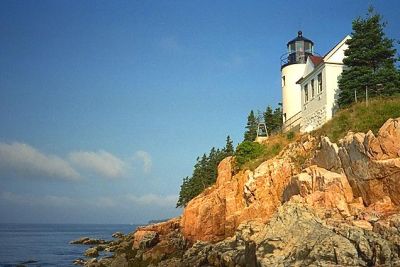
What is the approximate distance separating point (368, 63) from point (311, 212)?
1671cm

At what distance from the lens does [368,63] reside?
3322cm

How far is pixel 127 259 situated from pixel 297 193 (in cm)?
1872

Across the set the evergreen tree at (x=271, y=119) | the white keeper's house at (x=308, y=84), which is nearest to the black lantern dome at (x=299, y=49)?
the white keeper's house at (x=308, y=84)

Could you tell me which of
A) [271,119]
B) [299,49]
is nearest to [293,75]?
[299,49]

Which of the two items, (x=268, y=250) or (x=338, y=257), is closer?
(x=338, y=257)

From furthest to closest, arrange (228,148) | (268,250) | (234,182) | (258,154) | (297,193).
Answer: (228,148) < (258,154) < (234,182) < (297,193) < (268,250)

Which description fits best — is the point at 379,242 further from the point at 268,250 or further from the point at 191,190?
the point at 191,190

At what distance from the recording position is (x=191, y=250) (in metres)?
29.3

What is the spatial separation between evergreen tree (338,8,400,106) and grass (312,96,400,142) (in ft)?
6.79

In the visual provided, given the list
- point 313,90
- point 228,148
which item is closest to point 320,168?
point 313,90

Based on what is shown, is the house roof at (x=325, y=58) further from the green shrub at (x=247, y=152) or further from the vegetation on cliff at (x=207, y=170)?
the vegetation on cliff at (x=207, y=170)

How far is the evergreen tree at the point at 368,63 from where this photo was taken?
31172 mm

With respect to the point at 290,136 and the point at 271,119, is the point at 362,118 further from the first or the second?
the point at 271,119

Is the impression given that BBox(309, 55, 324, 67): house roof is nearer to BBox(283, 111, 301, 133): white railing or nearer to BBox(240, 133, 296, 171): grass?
BBox(283, 111, 301, 133): white railing
